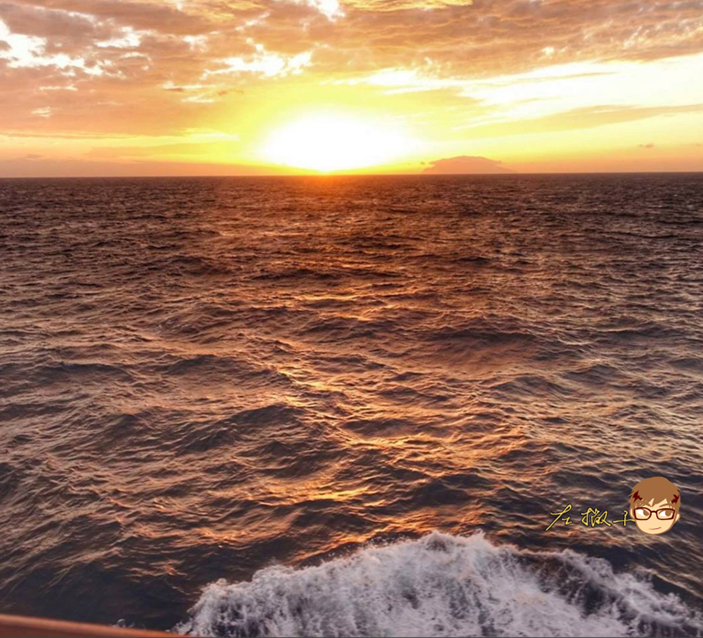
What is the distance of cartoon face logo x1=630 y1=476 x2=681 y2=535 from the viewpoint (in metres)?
9.05

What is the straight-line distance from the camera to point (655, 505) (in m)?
10.3

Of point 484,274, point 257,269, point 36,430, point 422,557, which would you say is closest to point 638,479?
point 422,557

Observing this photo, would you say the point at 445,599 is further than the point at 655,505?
No

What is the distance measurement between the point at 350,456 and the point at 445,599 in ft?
14.5

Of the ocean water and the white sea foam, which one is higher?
the white sea foam

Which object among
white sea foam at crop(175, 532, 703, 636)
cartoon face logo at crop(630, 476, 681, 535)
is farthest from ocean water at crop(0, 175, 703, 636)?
cartoon face logo at crop(630, 476, 681, 535)

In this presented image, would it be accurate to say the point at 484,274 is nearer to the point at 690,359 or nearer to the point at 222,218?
the point at 690,359

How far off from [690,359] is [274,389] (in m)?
13.6

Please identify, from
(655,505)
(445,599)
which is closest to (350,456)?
(445,599)

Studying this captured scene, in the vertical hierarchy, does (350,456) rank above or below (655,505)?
above

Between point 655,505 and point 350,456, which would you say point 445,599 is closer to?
point 350,456

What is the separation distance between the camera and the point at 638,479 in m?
10.4

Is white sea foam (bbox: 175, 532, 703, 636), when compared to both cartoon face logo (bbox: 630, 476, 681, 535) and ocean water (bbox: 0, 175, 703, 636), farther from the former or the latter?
cartoon face logo (bbox: 630, 476, 681, 535)

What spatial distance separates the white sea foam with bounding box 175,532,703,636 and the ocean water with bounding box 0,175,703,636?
36mm
